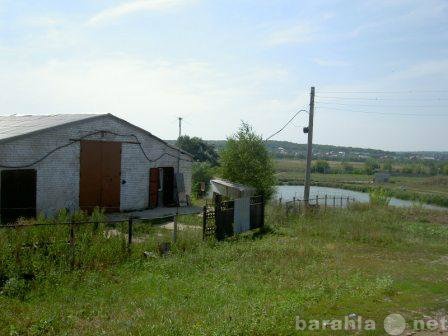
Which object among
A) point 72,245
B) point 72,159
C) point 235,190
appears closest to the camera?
point 72,245

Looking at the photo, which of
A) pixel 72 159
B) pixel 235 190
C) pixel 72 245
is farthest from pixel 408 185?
pixel 72 245

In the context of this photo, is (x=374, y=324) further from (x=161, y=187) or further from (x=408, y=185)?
(x=408, y=185)

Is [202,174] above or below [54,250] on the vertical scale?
above

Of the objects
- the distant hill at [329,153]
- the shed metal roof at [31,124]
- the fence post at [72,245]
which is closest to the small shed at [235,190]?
the shed metal roof at [31,124]

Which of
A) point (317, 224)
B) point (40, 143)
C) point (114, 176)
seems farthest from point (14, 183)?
point (317, 224)

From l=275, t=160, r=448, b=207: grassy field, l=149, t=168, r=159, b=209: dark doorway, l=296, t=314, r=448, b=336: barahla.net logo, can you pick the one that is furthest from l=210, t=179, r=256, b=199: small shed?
l=275, t=160, r=448, b=207: grassy field

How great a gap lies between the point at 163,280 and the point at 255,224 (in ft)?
29.4

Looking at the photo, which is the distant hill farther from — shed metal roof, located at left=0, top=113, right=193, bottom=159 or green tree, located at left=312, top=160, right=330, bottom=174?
shed metal roof, located at left=0, top=113, right=193, bottom=159

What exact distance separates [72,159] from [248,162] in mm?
12715

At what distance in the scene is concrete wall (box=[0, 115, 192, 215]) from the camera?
1700 centimetres

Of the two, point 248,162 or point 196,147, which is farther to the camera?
point 196,147

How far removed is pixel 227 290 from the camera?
9250 mm

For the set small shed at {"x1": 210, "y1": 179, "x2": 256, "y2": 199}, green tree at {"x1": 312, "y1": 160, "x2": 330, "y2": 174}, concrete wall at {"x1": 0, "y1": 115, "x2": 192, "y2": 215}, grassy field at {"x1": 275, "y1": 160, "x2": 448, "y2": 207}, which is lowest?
grassy field at {"x1": 275, "y1": 160, "x2": 448, "y2": 207}

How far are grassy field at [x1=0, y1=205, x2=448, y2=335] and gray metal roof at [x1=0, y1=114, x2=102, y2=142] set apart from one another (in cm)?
749
